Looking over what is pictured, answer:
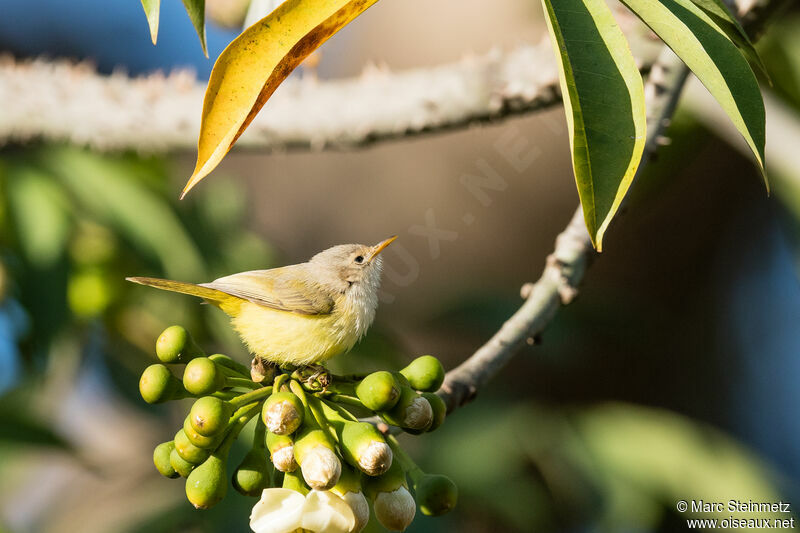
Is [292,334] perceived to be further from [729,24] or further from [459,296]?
[459,296]

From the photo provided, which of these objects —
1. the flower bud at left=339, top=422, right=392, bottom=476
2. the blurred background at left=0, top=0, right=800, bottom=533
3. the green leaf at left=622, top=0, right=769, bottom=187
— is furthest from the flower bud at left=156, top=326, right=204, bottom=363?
the blurred background at left=0, top=0, right=800, bottom=533

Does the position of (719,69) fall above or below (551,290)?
above

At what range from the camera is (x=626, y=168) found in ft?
2.05

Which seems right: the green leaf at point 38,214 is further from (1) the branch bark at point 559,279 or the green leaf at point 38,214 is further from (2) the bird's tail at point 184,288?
(1) the branch bark at point 559,279

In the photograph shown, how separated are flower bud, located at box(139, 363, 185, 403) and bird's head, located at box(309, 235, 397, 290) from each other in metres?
0.31

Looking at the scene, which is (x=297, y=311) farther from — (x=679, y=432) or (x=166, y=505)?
(x=679, y=432)

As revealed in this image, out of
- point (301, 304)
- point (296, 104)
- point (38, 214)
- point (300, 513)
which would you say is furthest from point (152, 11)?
point (38, 214)

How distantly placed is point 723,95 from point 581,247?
0.44 m

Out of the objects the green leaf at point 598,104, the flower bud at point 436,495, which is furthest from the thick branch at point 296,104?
the flower bud at point 436,495

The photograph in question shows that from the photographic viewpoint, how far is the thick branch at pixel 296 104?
56.5 inches

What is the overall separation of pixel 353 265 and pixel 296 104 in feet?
2.31

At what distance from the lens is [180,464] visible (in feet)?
2.48

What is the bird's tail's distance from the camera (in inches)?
29.8

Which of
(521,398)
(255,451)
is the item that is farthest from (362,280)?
(521,398)
